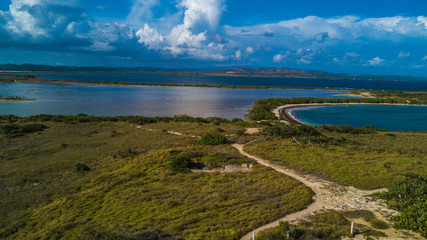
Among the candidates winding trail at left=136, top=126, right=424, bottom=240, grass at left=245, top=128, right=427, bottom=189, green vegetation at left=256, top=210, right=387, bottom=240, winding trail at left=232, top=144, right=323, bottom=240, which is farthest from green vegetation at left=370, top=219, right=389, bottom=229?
grass at left=245, top=128, right=427, bottom=189

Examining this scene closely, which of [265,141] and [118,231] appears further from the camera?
[265,141]

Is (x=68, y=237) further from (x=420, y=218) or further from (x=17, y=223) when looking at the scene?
(x=420, y=218)

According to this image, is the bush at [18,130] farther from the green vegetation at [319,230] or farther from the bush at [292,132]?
the green vegetation at [319,230]

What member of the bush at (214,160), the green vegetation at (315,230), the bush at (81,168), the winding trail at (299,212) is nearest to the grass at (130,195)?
the bush at (81,168)

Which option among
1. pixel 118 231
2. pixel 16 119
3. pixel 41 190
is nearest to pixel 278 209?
pixel 118 231

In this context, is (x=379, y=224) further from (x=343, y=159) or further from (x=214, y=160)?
(x=214, y=160)
